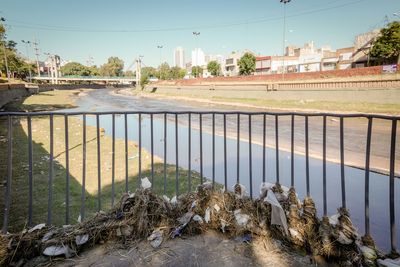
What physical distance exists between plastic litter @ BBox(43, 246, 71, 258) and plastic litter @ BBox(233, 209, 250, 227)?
67.5 inches

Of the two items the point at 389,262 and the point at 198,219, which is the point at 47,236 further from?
the point at 389,262

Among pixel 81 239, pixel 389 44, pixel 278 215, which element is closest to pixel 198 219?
pixel 278 215

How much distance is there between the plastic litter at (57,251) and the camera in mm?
2902

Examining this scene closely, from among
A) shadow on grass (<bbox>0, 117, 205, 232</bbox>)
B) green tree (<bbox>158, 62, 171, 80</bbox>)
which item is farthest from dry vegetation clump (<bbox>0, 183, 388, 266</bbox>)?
green tree (<bbox>158, 62, 171, 80</bbox>)

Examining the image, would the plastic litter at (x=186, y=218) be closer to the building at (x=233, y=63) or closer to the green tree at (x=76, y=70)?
the building at (x=233, y=63)

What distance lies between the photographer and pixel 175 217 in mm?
3502

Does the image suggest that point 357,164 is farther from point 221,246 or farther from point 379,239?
point 221,246

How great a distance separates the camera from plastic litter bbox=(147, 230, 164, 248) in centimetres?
311

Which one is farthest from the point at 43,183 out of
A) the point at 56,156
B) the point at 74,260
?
the point at 74,260

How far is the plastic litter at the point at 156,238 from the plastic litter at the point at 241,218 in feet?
2.69

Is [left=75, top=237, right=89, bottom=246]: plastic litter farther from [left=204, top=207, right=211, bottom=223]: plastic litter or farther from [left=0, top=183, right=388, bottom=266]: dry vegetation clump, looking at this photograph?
[left=204, top=207, right=211, bottom=223]: plastic litter

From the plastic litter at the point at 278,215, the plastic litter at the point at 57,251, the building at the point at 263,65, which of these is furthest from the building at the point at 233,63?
the plastic litter at the point at 57,251

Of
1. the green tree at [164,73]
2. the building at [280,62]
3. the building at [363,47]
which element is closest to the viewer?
the building at [363,47]

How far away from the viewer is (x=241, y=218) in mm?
3350
